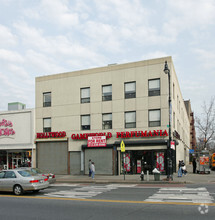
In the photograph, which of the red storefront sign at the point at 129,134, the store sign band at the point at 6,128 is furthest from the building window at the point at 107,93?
the store sign band at the point at 6,128

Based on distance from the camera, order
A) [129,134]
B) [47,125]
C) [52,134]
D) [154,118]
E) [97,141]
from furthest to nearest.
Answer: [47,125] < [52,134] < [97,141] < [129,134] < [154,118]

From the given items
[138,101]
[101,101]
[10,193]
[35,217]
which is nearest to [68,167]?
[101,101]

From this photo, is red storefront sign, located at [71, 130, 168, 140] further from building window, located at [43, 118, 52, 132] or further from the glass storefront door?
building window, located at [43, 118, 52, 132]

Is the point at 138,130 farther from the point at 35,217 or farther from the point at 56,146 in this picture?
the point at 35,217

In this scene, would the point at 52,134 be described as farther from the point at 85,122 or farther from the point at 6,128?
the point at 6,128

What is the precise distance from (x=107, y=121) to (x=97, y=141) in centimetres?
230

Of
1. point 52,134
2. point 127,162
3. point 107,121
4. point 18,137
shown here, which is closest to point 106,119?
point 107,121

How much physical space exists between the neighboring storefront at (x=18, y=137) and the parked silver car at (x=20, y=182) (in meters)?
16.1

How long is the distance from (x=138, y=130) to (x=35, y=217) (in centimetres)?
1833

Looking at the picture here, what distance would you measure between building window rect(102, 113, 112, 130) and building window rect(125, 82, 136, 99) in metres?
2.74

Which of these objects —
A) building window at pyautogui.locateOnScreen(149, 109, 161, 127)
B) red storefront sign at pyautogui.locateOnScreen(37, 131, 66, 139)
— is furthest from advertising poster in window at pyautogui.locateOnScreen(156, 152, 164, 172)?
red storefront sign at pyautogui.locateOnScreen(37, 131, 66, 139)

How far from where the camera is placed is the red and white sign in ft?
91.1

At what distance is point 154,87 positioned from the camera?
2664 cm

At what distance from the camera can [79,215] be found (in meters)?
9.47
